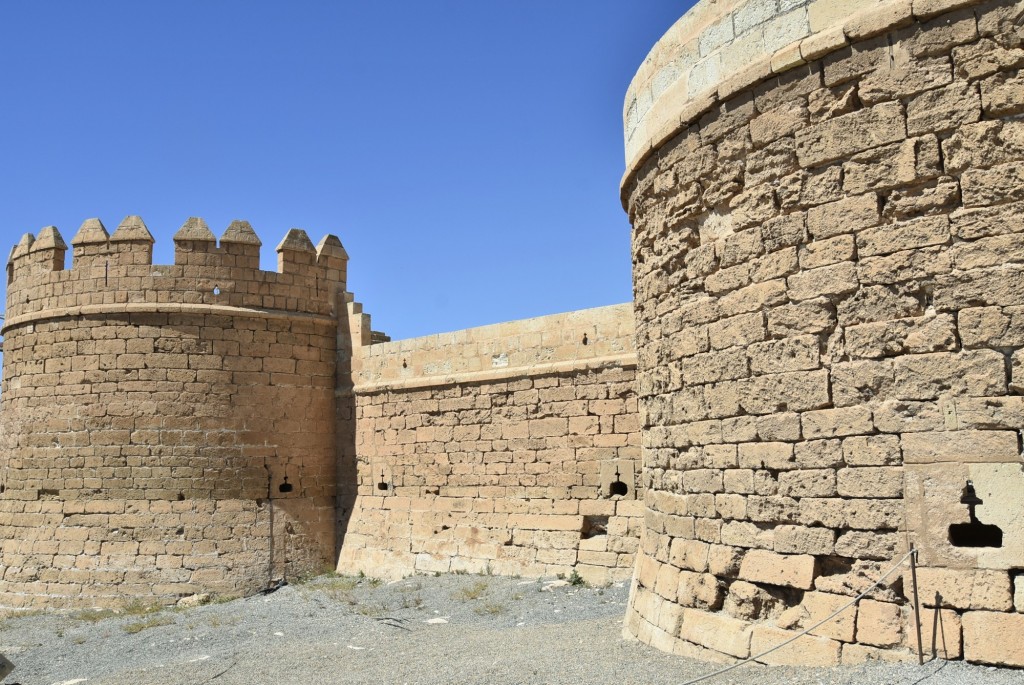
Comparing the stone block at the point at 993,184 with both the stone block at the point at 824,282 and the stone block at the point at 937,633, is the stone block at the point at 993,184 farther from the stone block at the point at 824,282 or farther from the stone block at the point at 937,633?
the stone block at the point at 937,633

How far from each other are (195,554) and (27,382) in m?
3.56

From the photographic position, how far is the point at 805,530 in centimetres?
513

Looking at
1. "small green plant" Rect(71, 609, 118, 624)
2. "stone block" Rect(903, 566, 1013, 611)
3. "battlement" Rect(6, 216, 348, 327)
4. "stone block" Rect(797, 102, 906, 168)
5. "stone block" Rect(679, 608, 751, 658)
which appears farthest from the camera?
"battlement" Rect(6, 216, 348, 327)

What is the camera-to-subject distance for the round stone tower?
1233 cm

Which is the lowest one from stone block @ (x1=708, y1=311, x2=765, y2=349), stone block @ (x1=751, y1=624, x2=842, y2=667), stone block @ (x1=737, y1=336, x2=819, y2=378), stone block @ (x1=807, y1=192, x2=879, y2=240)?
stone block @ (x1=751, y1=624, x2=842, y2=667)

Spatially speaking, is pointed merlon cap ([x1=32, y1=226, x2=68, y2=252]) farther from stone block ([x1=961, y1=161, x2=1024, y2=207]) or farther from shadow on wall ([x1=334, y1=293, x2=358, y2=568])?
stone block ([x1=961, y1=161, x2=1024, y2=207])

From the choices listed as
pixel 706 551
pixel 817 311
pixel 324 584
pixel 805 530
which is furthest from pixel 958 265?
pixel 324 584

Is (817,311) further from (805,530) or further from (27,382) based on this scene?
(27,382)

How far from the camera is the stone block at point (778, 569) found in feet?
16.8

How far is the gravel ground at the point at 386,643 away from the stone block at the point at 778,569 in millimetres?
464

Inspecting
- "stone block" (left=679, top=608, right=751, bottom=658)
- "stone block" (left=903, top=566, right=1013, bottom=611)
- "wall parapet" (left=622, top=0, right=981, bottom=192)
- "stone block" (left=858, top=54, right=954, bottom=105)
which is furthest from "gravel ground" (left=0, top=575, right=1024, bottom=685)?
"wall parapet" (left=622, top=0, right=981, bottom=192)

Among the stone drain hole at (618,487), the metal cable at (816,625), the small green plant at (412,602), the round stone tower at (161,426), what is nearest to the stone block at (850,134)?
the metal cable at (816,625)

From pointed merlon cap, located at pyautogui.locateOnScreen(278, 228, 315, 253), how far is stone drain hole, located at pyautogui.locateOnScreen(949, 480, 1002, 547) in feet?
34.8

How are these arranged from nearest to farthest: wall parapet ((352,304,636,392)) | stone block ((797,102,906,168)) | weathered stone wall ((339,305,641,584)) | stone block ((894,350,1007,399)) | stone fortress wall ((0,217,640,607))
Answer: stone block ((894,350,1007,399)), stone block ((797,102,906,168)), weathered stone wall ((339,305,641,584)), wall parapet ((352,304,636,392)), stone fortress wall ((0,217,640,607))
